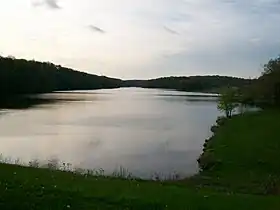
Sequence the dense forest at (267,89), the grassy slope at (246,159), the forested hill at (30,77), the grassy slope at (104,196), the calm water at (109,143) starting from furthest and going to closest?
1. the forested hill at (30,77)
2. the dense forest at (267,89)
3. the calm water at (109,143)
4. the grassy slope at (246,159)
5. the grassy slope at (104,196)

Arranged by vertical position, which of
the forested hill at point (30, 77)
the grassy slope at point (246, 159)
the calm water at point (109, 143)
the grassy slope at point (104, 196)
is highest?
the forested hill at point (30, 77)

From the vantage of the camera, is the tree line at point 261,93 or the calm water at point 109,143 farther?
the tree line at point 261,93

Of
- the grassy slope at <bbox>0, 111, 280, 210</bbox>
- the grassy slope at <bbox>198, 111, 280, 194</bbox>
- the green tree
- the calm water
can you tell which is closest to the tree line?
the green tree

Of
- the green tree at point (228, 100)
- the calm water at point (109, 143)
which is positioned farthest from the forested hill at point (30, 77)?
the green tree at point (228, 100)

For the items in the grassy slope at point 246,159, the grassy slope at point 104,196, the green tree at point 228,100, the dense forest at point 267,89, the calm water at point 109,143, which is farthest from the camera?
the dense forest at point 267,89

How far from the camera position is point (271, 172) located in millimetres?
23000

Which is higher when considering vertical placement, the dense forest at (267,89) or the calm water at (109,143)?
the dense forest at (267,89)

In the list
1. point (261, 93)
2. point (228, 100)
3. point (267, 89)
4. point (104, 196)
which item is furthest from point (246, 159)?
point (261, 93)

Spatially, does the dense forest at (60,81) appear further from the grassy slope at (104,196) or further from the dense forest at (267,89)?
the grassy slope at (104,196)

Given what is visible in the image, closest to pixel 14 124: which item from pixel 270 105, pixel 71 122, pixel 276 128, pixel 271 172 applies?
pixel 71 122

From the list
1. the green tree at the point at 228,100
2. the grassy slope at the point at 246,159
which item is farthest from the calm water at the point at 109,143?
the green tree at the point at 228,100

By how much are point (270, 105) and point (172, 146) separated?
43.7m

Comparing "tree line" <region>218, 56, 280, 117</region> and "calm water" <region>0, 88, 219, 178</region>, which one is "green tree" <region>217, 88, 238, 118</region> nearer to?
"tree line" <region>218, 56, 280, 117</region>

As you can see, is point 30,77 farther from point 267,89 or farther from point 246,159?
point 246,159
